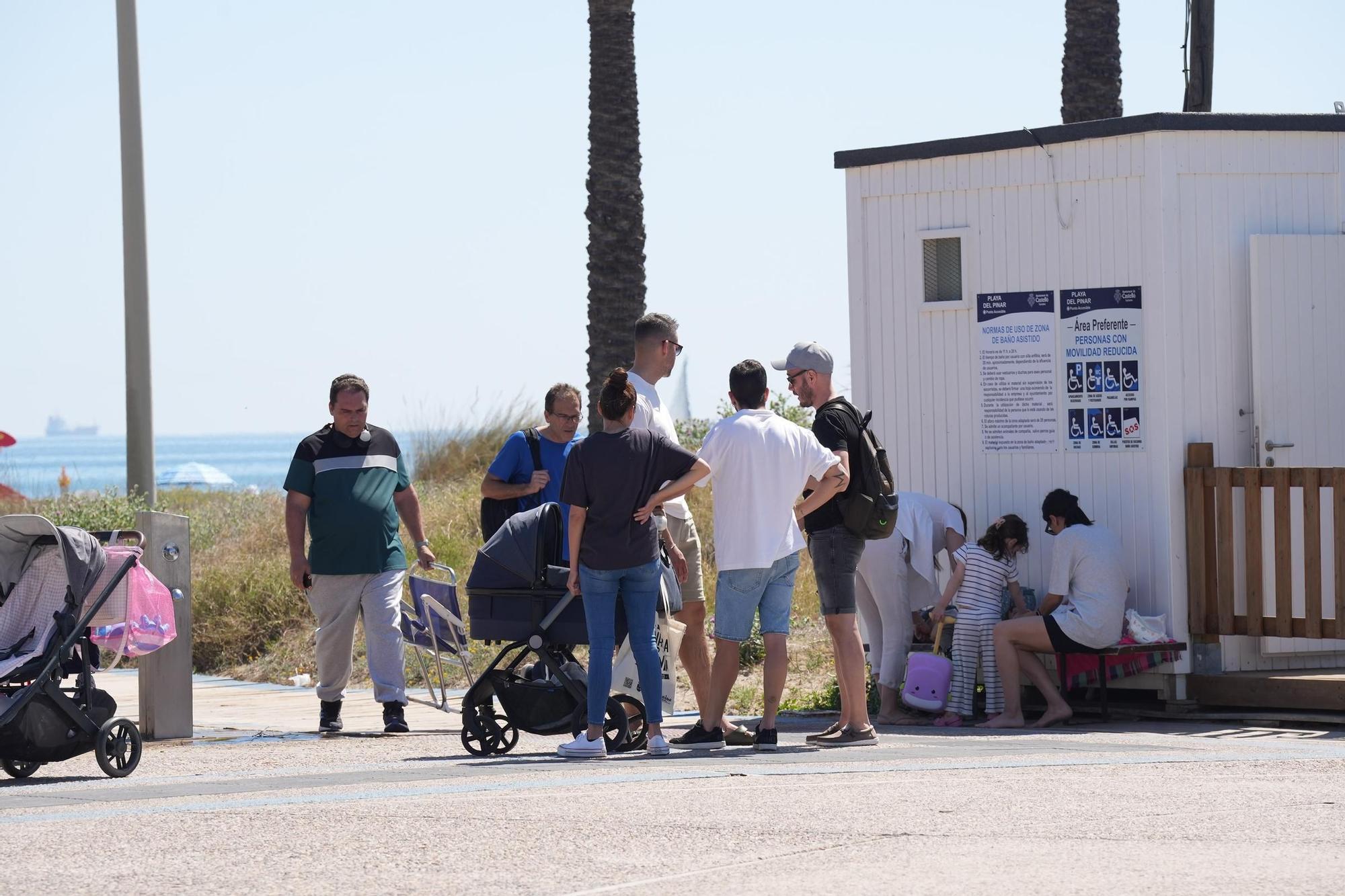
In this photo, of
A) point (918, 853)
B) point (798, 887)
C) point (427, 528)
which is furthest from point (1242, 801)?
point (427, 528)

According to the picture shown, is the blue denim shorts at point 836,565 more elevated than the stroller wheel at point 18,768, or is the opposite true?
the blue denim shorts at point 836,565

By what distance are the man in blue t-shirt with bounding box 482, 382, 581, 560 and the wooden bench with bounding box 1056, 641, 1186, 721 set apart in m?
3.05

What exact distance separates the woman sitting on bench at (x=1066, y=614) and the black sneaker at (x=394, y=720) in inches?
127

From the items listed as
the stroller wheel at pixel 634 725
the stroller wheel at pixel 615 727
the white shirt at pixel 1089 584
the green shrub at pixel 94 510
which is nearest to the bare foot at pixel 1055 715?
the white shirt at pixel 1089 584

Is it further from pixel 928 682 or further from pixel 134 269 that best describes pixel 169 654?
pixel 134 269

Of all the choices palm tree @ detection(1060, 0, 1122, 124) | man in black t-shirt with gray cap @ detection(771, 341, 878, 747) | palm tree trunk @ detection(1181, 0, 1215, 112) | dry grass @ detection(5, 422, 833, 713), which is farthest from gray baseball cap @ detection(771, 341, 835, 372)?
palm tree @ detection(1060, 0, 1122, 124)

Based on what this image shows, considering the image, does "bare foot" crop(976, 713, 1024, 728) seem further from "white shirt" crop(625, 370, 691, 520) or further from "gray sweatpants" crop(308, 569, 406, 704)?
"gray sweatpants" crop(308, 569, 406, 704)

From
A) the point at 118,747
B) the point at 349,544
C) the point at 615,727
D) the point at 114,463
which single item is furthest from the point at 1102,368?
the point at 114,463

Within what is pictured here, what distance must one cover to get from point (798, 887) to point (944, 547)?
19.2 feet

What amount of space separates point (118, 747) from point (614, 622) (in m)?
2.32

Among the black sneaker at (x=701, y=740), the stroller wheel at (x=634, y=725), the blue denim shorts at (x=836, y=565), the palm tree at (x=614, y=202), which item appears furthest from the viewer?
the palm tree at (x=614, y=202)

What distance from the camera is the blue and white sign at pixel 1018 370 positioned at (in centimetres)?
1149

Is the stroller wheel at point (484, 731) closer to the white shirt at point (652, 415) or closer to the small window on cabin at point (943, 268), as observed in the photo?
the white shirt at point (652, 415)

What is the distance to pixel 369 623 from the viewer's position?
34.0 ft
